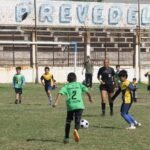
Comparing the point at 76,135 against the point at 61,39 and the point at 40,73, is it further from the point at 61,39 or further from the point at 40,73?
the point at 61,39

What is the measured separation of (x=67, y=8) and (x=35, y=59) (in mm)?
12971

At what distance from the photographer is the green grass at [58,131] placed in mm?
13383

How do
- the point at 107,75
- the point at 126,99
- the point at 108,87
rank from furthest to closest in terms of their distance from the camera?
1. the point at 107,75
2. the point at 108,87
3. the point at 126,99

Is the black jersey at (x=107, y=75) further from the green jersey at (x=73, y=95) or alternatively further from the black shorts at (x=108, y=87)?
the green jersey at (x=73, y=95)

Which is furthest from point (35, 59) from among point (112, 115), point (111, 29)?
point (112, 115)

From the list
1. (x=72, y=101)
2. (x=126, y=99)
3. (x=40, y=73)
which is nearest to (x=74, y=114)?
(x=72, y=101)

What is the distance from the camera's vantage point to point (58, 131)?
16.0m

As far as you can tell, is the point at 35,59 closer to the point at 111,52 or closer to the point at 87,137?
the point at 111,52

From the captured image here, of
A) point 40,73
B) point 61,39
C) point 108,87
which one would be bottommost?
point 40,73

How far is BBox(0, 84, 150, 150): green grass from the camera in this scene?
43.9 feet

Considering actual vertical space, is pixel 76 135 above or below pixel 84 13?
below

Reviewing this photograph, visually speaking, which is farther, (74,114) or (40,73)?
(40,73)

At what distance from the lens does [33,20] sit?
56000 millimetres

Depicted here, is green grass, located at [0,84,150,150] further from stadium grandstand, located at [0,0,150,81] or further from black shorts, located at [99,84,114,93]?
stadium grandstand, located at [0,0,150,81]
